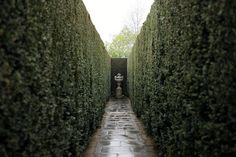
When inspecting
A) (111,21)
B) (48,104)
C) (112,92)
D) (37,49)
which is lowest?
(112,92)

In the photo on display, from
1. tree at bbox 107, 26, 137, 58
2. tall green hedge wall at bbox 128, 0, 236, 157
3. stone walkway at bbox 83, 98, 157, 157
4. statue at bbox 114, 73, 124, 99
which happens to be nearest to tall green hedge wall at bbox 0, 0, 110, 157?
tall green hedge wall at bbox 128, 0, 236, 157

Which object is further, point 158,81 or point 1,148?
point 158,81

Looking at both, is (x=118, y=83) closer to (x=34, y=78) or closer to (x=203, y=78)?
(x=203, y=78)

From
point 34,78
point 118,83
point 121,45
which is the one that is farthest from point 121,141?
point 121,45

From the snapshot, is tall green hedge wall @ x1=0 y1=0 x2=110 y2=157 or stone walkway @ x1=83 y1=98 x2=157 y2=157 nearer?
tall green hedge wall @ x1=0 y1=0 x2=110 y2=157

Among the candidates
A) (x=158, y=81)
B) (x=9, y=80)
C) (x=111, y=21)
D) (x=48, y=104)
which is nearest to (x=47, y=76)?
(x=48, y=104)

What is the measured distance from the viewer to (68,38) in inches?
191

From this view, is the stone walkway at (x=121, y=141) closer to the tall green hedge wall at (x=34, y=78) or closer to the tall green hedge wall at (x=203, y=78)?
the tall green hedge wall at (x=203, y=78)

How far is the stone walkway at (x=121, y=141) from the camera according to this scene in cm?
666

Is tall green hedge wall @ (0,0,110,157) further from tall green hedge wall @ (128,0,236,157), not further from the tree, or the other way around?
the tree

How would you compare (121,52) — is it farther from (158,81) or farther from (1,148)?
(1,148)

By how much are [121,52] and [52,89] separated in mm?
33853

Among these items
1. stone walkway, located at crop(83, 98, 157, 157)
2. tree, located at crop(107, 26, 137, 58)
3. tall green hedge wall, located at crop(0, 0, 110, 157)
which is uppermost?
tree, located at crop(107, 26, 137, 58)

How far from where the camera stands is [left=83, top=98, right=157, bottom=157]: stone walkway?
6.66 meters
